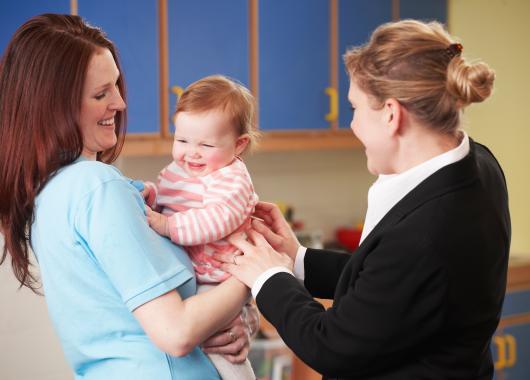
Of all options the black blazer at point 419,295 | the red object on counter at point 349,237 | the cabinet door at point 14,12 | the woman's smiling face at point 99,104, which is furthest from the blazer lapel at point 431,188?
the red object on counter at point 349,237

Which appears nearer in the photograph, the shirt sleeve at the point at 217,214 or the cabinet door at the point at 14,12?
the shirt sleeve at the point at 217,214

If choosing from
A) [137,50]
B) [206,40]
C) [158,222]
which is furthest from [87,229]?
[206,40]

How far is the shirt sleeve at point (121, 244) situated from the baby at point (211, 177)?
16 centimetres

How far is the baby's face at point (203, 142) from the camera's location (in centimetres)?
157

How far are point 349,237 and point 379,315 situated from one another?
2585 mm

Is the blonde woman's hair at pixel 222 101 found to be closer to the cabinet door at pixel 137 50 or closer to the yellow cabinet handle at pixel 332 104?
the cabinet door at pixel 137 50

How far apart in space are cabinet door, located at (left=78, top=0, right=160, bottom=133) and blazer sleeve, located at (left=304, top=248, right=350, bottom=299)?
1.34m

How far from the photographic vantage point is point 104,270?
4.45ft

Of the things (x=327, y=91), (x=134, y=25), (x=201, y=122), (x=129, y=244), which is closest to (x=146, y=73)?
(x=134, y=25)

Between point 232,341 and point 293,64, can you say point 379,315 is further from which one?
point 293,64

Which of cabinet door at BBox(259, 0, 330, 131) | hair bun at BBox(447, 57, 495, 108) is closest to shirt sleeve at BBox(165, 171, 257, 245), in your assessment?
hair bun at BBox(447, 57, 495, 108)

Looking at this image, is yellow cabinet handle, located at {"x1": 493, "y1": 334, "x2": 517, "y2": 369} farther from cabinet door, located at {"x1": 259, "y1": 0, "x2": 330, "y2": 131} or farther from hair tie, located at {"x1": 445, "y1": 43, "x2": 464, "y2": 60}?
hair tie, located at {"x1": 445, "y1": 43, "x2": 464, "y2": 60}

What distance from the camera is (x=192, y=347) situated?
1378 millimetres

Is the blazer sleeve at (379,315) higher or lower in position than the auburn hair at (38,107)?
lower
